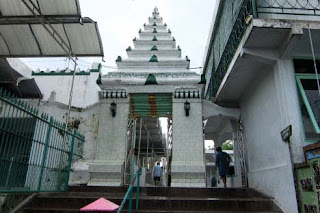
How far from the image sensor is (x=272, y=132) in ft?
19.3

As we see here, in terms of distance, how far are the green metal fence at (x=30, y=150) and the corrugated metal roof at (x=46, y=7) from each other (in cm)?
275

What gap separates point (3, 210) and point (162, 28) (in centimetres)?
880

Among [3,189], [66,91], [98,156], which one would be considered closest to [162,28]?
[66,91]

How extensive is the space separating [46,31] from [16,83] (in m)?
3.30

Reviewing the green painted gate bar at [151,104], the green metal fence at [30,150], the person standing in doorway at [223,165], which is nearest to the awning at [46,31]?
the green painted gate bar at [151,104]

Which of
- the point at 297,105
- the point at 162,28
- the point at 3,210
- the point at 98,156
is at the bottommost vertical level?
the point at 3,210

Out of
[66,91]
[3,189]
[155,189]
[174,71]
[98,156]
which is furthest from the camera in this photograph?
[66,91]

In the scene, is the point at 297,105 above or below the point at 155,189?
above

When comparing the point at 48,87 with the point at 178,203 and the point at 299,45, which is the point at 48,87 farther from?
the point at 299,45

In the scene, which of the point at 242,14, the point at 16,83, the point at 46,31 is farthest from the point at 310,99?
the point at 16,83

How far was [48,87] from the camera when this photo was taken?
40.2 feet

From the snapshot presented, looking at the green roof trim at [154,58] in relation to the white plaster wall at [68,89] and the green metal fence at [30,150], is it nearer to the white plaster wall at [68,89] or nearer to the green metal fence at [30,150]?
the white plaster wall at [68,89]

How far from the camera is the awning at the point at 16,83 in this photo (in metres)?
9.64

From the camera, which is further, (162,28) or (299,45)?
(162,28)
